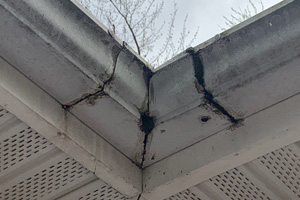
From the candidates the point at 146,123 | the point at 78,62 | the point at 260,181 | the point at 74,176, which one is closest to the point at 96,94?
the point at 78,62

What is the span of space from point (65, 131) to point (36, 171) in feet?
0.83

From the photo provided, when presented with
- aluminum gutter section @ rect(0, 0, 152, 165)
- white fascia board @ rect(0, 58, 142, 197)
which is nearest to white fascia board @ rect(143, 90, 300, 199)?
white fascia board @ rect(0, 58, 142, 197)

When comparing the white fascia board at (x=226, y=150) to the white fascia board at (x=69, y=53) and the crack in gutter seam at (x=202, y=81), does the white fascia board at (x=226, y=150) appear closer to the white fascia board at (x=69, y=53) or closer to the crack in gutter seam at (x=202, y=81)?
the crack in gutter seam at (x=202, y=81)

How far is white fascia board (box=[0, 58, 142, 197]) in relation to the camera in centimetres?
169

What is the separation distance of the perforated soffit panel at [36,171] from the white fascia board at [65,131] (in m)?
0.05

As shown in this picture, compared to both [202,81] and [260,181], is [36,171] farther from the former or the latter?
[260,181]

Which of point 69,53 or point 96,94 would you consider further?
point 96,94

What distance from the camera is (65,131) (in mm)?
1803

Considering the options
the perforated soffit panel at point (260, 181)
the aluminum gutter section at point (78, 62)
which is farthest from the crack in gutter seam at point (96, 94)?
the perforated soffit panel at point (260, 181)

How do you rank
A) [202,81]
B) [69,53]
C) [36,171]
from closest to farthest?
[69,53]
[202,81]
[36,171]

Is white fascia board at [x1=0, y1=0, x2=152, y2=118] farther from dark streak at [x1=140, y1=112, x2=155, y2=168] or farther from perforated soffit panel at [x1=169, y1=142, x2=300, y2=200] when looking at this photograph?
perforated soffit panel at [x1=169, y1=142, x2=300, y2=200]

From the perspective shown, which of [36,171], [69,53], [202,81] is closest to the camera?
[69,53]

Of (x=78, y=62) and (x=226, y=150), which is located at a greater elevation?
(x=78, y=62)

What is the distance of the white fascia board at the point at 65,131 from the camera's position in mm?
1692
